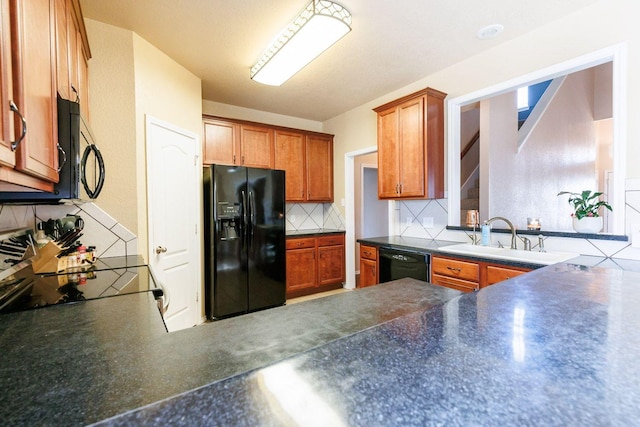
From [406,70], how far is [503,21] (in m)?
0.94

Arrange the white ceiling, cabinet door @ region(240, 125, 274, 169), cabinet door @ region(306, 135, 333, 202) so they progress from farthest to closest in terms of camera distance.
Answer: cabinet door @ region(306, 135, 333, 202), cabinet door @ region(240, 125, 274, 169), the white ceiling

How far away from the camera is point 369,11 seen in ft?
6.88

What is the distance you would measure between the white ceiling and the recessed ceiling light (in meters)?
0.05

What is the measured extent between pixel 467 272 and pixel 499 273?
0.24m

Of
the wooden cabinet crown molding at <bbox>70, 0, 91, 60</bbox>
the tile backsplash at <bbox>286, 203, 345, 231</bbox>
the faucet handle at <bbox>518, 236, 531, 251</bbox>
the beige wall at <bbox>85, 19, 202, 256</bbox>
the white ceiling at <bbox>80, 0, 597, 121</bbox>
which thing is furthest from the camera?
the tile backsplash at <bbox>286, 203, 345, 231</bbox>

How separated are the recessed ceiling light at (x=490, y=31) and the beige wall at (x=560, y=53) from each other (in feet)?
0.75

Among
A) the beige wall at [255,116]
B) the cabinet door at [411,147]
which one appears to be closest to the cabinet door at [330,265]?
the cabinet door at [411,147]

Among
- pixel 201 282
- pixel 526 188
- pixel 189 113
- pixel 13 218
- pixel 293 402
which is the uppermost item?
pixel 189 113

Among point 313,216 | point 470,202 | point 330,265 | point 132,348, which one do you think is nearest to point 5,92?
point 132,348

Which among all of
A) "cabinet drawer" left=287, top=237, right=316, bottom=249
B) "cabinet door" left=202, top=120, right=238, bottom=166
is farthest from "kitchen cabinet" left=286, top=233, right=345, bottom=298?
"cabinet door" left=202, top=120, right=238, bottom=166

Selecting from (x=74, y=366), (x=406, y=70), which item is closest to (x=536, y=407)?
(x=74, y=366)

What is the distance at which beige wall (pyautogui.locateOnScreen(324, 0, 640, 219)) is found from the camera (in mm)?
1924

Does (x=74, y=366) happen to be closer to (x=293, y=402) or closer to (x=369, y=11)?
(x=293, y=402)

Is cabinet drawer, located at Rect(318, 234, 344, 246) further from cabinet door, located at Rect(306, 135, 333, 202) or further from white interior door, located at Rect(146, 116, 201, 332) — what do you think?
white interior door, located at Rect(146, 116, 201, 332)
